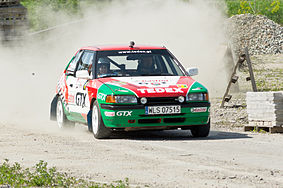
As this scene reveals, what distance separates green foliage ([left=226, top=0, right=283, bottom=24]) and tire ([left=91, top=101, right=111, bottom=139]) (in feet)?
160

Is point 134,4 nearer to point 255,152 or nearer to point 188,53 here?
point 188,53

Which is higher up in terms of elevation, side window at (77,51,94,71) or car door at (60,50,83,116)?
side window at (77,51,94,71)

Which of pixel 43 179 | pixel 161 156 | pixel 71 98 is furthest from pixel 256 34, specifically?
pixel 43 179

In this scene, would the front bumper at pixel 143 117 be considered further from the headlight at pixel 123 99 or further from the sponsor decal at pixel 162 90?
the sponsor decal at pixel 162 90

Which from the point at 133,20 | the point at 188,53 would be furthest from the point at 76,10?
the point at 188,53

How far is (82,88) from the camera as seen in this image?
1232cm

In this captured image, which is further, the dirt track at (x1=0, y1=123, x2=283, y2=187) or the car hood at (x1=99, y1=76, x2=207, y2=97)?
the car hood at (x1=99, y1=76, x2=207, y2=97)

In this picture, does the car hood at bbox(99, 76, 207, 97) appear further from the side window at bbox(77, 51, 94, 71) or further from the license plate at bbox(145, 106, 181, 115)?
the side window at bbox(77, 51, 94, 71)

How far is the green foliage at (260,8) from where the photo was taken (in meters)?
60.1

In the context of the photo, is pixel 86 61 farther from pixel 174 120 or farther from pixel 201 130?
pixel 201 130

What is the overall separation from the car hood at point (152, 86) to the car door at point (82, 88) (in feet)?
1.64

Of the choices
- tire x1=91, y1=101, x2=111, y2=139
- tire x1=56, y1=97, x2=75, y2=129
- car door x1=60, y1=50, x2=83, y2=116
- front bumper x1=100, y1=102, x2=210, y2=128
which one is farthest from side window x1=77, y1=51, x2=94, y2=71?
front bumper x1=100, y1=102, x2=210, y2=128

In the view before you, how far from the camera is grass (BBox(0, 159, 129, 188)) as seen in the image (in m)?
7.12

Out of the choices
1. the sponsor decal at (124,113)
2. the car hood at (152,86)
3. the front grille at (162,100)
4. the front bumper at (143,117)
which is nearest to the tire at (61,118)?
the car hood at (152,86)
